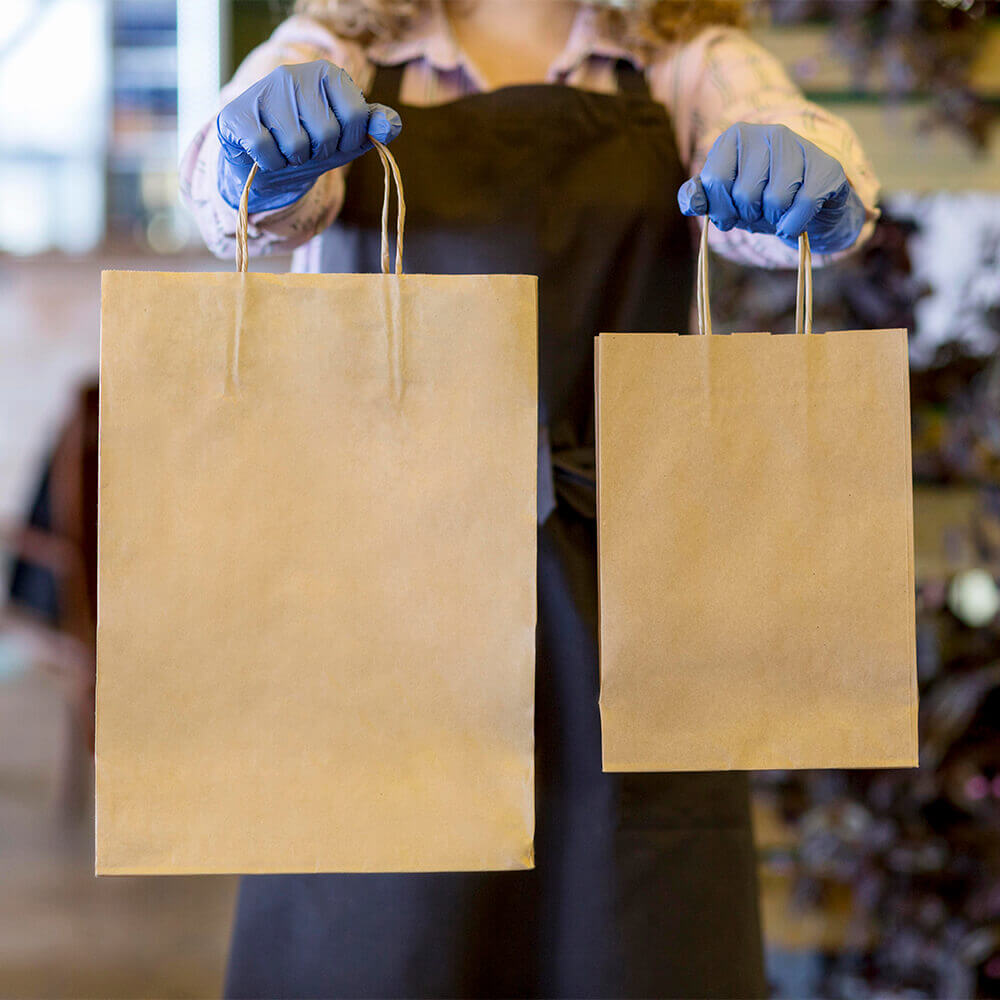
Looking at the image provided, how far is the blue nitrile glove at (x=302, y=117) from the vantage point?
0.55 metres

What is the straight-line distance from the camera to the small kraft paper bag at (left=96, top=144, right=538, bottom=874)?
1.72 ft

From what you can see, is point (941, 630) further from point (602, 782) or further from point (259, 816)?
point (259, 816)

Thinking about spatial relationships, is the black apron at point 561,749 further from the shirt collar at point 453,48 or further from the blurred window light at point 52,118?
the blurred window light at point 52,118

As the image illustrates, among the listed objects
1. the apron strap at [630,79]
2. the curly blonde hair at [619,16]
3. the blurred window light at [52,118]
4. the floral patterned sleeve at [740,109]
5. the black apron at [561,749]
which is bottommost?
the black apron at [561,749]

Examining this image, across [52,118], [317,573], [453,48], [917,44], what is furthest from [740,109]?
[52,118]

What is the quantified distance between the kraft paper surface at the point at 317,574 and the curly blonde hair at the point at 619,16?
34cm

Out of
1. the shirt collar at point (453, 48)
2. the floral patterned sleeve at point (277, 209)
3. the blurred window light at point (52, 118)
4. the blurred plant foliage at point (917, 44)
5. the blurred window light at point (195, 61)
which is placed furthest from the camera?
the blurred window light at point (52, 118)

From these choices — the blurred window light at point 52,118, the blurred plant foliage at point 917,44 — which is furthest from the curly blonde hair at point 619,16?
the blurred window light at point 52,118

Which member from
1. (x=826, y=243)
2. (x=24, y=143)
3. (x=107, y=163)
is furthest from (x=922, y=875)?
(x=24, y=143)

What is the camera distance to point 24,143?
11.7 feet

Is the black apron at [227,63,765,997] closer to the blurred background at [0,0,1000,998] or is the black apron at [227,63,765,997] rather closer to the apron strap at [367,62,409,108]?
the apron strap at [367,62,409,108]

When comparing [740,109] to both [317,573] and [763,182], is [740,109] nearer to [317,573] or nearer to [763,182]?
[763,182]

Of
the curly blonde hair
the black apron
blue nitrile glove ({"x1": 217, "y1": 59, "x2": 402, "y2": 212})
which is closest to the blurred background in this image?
the curly blonde hair

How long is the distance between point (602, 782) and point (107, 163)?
3.43 meters
